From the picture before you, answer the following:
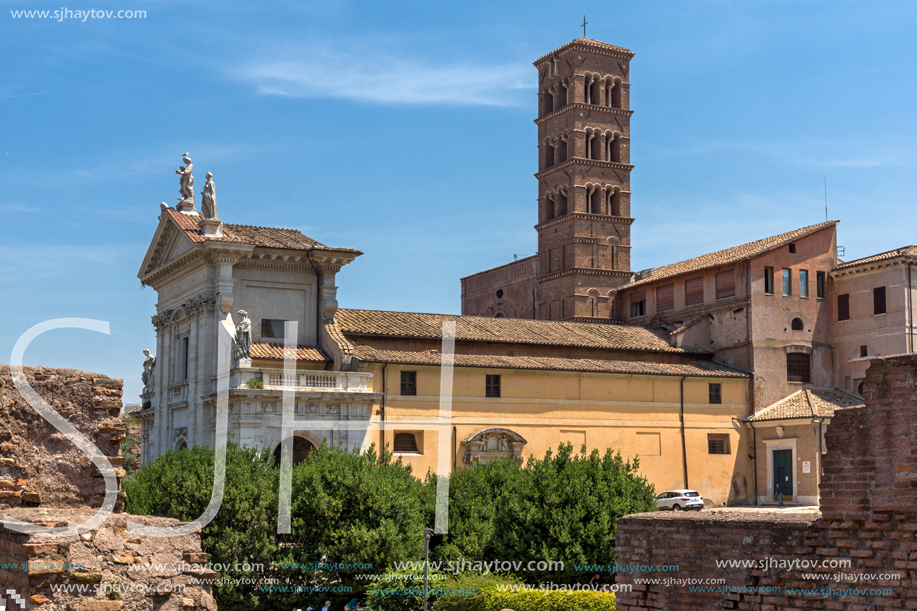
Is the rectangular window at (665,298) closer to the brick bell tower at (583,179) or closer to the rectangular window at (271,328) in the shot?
the brick bell tower at (583,179)

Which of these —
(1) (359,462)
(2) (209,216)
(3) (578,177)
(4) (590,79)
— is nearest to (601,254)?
(3) (578,177)

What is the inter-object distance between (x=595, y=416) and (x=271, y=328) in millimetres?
13359

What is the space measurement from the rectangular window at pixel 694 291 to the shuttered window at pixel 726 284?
102 cm

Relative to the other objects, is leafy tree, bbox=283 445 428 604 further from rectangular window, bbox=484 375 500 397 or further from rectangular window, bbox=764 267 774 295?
rectangular window, bbox=764 267 774 295

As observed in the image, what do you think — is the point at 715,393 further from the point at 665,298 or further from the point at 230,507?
the point at 230,507

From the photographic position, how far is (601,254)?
55.5 metres

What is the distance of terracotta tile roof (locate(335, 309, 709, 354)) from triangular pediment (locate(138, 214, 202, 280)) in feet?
22.5

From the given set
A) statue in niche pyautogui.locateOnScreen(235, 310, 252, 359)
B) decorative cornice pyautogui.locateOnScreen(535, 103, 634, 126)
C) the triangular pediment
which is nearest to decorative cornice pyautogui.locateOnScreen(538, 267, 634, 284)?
decorative cornice pyautogui.locateOnScreen(535, 103, 634, 126)

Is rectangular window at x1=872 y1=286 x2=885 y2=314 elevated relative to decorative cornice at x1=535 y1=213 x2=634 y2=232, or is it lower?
lower

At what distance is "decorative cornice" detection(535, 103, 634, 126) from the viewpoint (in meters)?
55.9

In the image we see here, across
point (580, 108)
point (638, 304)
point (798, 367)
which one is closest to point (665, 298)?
point (638, 304)

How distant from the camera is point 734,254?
44.8m

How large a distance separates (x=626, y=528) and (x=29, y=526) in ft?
20.6

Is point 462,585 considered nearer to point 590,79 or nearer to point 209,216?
point 209,216
